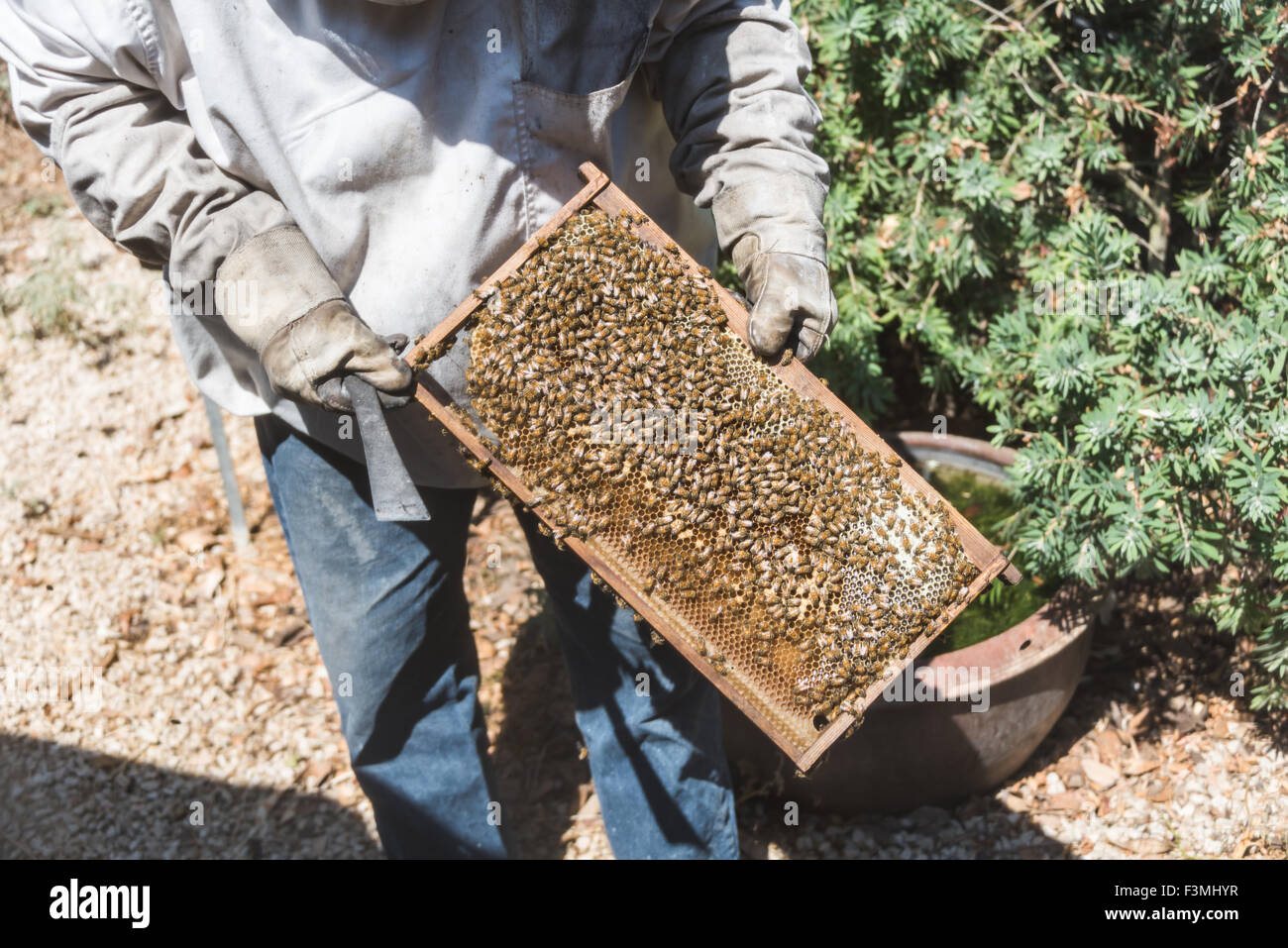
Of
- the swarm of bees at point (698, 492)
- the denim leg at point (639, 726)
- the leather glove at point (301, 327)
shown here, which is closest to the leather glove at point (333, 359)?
the leather glove at point (301, 327)

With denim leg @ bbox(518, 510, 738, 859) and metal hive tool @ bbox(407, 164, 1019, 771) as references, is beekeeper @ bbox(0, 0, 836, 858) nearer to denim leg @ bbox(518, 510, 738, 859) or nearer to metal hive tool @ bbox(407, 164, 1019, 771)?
denim leg @ bbox(518, 510, 738, 859)

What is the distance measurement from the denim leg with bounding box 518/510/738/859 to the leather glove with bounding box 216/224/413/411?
0.84m

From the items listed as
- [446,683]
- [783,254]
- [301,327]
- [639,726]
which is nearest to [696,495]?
[783,254]

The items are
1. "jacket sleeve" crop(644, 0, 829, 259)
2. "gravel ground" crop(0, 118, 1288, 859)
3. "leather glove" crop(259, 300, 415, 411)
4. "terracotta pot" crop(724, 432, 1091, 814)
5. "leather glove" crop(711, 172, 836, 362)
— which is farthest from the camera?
"gravel ground" crop(0, 118, 1288, 859)

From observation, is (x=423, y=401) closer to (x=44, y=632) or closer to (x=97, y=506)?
(x=44, y=632)

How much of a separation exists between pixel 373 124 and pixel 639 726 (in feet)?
6.38

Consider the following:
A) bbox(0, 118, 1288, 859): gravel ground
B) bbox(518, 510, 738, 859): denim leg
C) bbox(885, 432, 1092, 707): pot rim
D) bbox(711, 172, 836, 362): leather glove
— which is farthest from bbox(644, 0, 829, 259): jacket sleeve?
bbox(0, 118, 1288, 859): gravel ground

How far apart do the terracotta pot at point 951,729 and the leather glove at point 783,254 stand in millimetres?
1291

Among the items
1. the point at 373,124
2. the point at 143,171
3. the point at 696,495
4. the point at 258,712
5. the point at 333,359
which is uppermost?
the point at 373,124

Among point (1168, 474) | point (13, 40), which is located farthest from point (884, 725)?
point (13, 40)

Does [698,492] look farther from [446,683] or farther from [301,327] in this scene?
[446,683]

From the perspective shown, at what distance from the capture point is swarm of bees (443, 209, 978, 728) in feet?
8.29

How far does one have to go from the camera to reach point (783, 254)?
109 inches

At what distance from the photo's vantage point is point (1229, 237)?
3525 millimetres
